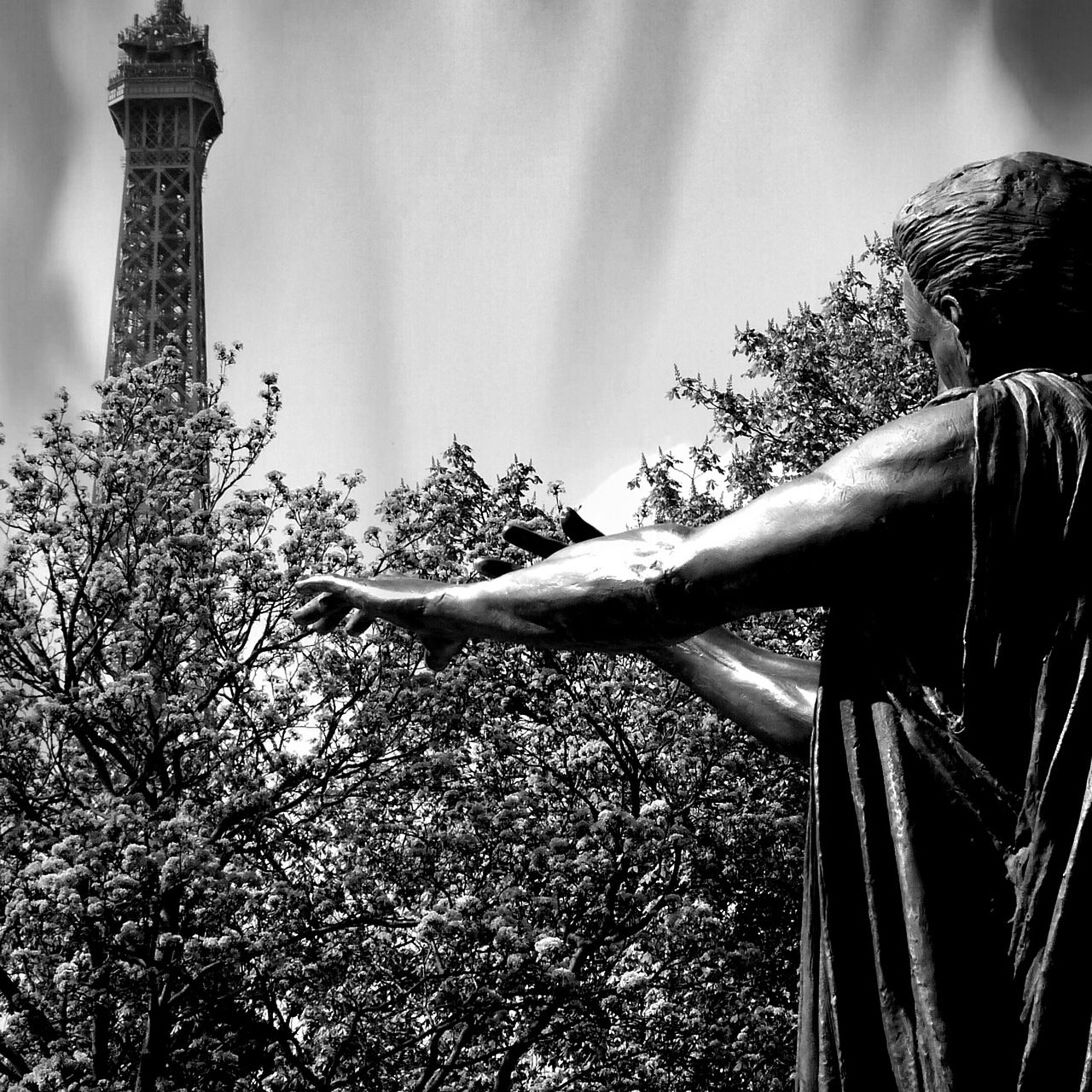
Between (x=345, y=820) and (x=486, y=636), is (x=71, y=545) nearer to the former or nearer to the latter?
(x=345, y=820)

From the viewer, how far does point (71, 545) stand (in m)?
16.5

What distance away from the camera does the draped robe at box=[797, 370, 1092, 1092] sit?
6.91 ft

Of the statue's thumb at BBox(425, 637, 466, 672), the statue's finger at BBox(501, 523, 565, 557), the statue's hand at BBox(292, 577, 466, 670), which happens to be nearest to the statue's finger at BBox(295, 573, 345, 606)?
the statue's hand at BBox(292, 577, 466, 670)

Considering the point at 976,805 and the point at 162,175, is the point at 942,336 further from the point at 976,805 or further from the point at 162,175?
the point at 162,175

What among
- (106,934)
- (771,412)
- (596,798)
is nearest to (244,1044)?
(106,934)

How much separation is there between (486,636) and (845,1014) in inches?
30.7

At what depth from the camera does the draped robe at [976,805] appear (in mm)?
2107

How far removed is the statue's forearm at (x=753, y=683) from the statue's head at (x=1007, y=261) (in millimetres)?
623

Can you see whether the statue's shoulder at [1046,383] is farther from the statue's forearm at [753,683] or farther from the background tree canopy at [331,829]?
the background tree canopy at [331,829]

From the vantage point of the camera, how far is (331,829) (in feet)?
52.0

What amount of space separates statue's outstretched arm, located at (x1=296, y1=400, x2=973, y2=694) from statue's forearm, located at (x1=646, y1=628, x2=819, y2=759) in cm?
38

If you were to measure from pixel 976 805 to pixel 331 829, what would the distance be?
14102 millimetres

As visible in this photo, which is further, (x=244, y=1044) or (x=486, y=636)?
(x=244, y=1044)

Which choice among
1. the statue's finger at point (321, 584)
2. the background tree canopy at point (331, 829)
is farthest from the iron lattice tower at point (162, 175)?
the statue's finger at point (321, 584)
